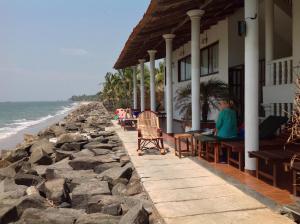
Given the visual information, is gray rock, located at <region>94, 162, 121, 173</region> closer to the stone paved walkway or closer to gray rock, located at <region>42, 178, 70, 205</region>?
the stone paved walkway

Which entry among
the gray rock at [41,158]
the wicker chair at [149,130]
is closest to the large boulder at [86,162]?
the wicker chair at [149,130]

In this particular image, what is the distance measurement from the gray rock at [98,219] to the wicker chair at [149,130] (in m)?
4.07

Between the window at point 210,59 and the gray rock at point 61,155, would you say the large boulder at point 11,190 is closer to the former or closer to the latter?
the gray rock at point 61,155

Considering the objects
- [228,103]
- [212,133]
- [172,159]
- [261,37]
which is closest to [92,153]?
[172,159]

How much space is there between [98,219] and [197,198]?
4.38 ft

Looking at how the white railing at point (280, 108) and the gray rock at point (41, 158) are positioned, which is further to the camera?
the gray rock at point (41, 158)

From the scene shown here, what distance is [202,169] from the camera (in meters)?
6.77

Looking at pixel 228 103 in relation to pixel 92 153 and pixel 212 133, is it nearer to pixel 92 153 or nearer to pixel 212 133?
pixel 212 133

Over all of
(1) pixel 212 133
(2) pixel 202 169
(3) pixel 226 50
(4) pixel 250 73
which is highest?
(3) pixel 226 50

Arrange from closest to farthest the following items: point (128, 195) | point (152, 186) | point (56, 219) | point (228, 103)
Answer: point (56, 219)
point (152, 186)
point (128, 195)
point (228, 103)

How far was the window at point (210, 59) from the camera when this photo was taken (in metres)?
12.6

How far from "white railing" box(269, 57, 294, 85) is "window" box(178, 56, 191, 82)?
7326mm

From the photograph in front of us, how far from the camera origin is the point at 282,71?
8211 millimetres

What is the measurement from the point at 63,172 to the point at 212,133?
3.41 meters
